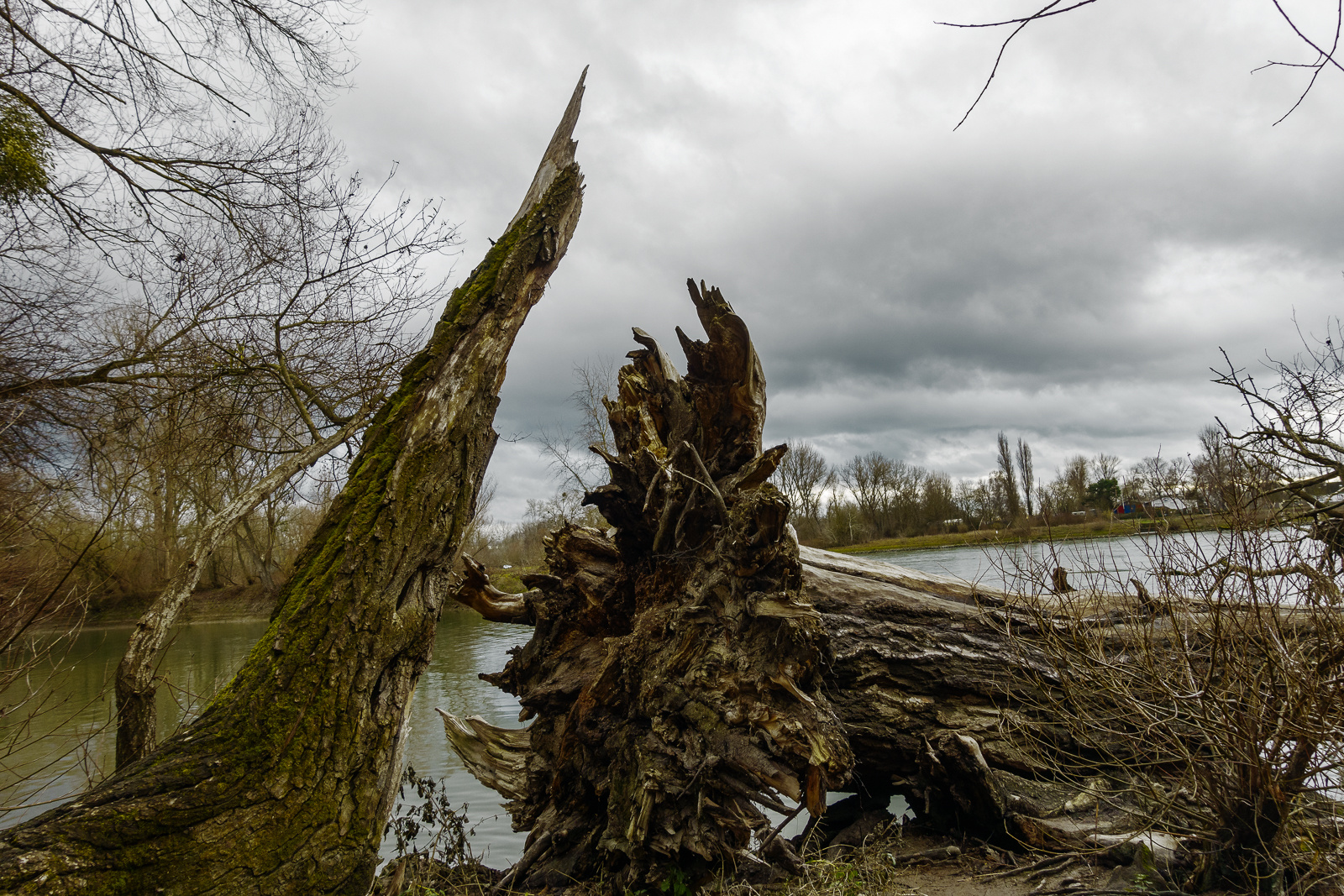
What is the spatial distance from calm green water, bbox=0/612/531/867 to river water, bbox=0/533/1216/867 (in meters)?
0.03

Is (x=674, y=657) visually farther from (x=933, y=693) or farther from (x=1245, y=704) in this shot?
(x=1245, y=704)

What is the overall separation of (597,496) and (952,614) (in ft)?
9.39

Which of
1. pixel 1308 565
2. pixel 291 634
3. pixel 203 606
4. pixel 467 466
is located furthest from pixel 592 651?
pixel 203 606

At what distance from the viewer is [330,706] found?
8.70 ft

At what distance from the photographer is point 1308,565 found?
313 centimetres

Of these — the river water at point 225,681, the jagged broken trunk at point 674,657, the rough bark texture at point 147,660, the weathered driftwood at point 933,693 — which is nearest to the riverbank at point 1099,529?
the river water at point 225,681

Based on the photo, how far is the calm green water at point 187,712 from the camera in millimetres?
4926

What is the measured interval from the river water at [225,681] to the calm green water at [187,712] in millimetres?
28

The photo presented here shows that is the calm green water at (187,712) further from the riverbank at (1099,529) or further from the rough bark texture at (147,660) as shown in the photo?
the riverbank at (1099,529)

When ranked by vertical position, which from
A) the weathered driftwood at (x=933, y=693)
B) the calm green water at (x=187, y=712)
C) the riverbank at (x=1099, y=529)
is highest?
the riverbank at (x=1099, y=529)

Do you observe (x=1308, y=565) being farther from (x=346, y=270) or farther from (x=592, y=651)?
(x=346, y=270)

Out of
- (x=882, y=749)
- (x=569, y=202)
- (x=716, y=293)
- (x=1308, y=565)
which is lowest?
(x=882, y=749)

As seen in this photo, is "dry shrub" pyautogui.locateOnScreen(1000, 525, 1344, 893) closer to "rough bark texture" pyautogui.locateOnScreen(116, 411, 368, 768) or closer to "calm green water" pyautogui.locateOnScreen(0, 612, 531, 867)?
"calm green water" pyautogui.locateOnScreen(0, 612, 531, 867)

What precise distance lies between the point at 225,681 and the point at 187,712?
2449mm
